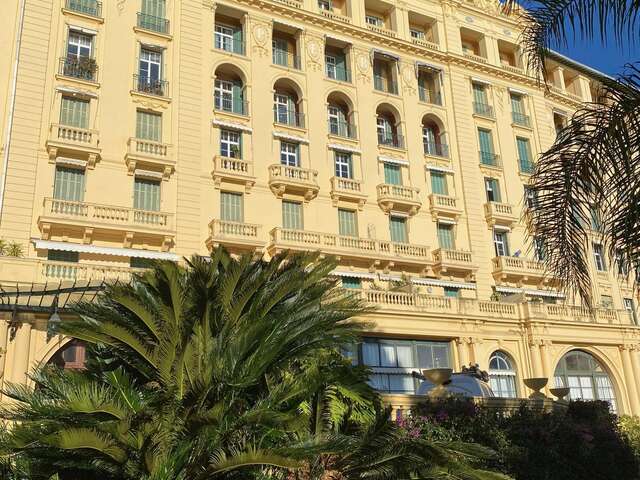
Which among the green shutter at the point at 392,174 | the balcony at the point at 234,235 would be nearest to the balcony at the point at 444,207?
the green shutter at the point at 392,174

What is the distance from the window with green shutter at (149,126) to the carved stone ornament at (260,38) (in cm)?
644

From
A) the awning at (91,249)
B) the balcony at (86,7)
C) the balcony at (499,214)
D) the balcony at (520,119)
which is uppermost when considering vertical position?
the balcony at (86,7)

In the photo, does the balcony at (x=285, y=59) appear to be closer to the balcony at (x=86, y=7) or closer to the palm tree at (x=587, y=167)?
the balcony at (x=86, y=7)

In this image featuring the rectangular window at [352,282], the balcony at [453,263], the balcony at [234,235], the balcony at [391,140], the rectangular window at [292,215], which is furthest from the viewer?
the balcony at [391,140]

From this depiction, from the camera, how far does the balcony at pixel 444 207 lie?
32.5 m

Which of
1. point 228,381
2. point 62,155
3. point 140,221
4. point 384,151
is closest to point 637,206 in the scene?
point 228,381

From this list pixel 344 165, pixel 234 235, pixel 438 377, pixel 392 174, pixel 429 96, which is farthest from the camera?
pixel 429 96

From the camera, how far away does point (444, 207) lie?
32.7m

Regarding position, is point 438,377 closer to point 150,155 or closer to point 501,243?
point 150,155

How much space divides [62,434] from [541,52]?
854 cm

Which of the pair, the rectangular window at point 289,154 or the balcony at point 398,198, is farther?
the balcony at point 398,198

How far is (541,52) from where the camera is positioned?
29.8 ft

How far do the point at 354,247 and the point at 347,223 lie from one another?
1.92 meters

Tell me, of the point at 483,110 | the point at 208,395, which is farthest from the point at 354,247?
the point at 208,395
